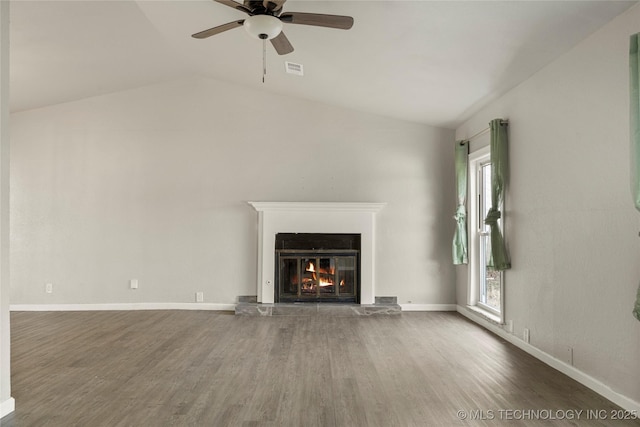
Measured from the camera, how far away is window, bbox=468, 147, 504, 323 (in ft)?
17.3

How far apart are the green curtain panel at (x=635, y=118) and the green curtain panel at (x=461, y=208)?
3063 millimetres

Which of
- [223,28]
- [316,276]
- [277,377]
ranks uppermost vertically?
[223,28]

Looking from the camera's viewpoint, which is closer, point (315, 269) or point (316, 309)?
point (316, 309)

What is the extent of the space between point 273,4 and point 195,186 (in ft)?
12.5

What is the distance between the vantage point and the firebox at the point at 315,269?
233 inches

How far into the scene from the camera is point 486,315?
4.98m

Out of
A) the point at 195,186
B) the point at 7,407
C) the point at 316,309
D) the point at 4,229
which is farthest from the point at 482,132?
the point at 7,407

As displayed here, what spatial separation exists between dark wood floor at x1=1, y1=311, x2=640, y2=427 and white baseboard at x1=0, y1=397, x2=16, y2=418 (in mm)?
68

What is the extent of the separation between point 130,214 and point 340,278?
309cm

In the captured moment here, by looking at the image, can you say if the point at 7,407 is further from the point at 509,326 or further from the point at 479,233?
the point at 479,233

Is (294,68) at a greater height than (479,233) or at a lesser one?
greater

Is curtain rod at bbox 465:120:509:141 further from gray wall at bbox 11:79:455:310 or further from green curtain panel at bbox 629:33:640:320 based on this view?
green curtain panel at bbox 629:33:640:320

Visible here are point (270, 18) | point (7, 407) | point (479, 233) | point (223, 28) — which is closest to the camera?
point (7, 407)

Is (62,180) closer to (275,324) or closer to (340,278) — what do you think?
(275,324)
